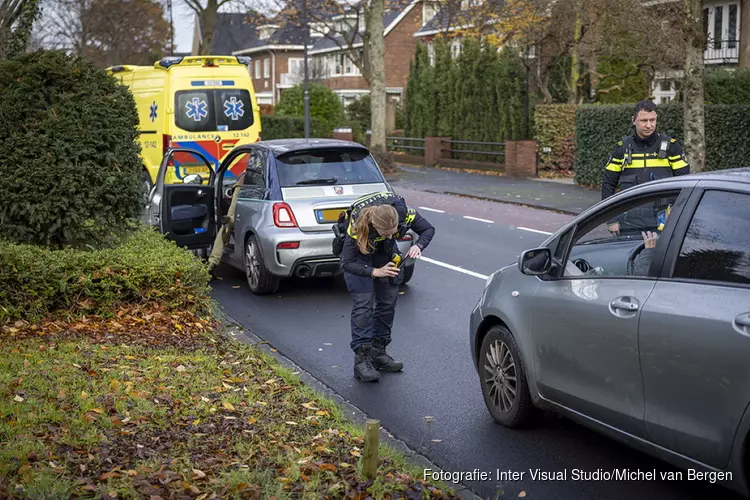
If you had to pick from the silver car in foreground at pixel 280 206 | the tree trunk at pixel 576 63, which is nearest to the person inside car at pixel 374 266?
the silver car in foreground at pixel 280 206

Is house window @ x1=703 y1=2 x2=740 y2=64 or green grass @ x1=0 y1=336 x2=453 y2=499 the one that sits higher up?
house window @ x1=703 y1=2 x2=740 y2=64

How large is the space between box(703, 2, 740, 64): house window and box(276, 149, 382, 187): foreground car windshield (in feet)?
97.7

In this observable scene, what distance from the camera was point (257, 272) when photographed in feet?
36.4

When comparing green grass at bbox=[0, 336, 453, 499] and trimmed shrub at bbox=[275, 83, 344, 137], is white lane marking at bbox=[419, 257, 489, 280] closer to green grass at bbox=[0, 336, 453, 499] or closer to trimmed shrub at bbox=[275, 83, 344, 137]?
green grass at bbox=[0, 336, 453, 499]

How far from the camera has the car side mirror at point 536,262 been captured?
5754 millimetres

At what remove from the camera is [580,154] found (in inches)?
1022

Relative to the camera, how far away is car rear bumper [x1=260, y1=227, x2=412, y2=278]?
10.6m

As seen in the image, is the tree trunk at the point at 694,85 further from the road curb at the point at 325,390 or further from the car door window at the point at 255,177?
the road curb at the point at 325,390

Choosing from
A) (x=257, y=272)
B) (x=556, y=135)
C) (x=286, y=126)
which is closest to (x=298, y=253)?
(x=257, y=272)

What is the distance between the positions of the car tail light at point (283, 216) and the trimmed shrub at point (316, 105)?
3164 centimetres

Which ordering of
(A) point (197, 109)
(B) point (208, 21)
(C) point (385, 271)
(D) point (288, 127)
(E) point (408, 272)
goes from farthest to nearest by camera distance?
(B) point (208, 21) → (D) point (288, 127) → (A) point (197, 109) → (E) point (408, 272) → (C) point (385, 271)

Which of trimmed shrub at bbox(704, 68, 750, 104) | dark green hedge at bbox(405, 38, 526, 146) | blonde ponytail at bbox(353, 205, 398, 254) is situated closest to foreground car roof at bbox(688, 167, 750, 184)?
blonde ponytail at bbox(353, 205, 398, 254)

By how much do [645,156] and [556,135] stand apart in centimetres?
2146

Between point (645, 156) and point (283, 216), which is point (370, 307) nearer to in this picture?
point (645, 156)
